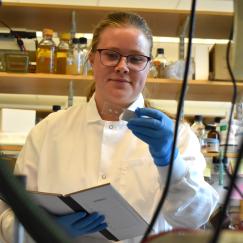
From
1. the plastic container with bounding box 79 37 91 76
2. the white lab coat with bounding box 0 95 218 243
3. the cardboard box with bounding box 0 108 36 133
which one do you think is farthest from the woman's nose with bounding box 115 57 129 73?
the cardboard box with bounding box 0 108 36 133

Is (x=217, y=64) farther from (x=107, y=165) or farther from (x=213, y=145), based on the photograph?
(x=107, y=165)

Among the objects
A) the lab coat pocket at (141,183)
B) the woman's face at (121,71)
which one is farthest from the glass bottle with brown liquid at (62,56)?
the lab coat pocket at (141,183)

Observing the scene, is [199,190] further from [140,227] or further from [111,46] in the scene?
[111,46]

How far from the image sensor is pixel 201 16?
7.27 feet

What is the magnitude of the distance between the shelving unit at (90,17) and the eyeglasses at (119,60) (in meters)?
0.98

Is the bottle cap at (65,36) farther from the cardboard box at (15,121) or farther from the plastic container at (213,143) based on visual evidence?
the plastic container at (213,143)

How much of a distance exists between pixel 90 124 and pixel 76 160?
13 cm

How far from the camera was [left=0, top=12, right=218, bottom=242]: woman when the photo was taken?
1.16 meters

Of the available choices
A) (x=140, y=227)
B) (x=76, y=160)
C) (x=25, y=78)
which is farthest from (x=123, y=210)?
(x=25, y=78)

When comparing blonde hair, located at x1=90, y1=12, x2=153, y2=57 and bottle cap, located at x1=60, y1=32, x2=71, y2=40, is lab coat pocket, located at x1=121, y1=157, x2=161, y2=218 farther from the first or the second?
bottle cap, located at x1=60, y1=32, x2=71, y2=40

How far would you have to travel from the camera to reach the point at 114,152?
132 centimetres

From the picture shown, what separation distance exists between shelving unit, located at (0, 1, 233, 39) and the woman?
0.88m

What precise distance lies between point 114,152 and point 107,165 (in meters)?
0.05

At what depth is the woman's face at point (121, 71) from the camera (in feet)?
4.04
